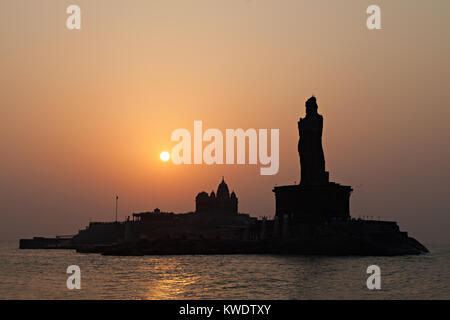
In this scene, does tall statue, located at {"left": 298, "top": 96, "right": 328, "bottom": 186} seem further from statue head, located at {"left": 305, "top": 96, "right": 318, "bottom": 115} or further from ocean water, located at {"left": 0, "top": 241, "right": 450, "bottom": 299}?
ocean water, located at {"left": 0, "top": 241, "right": 450, "bottom": 299}

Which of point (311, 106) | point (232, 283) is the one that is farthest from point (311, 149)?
point (232, 283)

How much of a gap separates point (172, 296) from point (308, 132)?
90088 mm

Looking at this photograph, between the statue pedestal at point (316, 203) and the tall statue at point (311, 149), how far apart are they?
182cm

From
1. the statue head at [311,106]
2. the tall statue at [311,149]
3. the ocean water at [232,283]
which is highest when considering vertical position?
the statue head at [311,106]

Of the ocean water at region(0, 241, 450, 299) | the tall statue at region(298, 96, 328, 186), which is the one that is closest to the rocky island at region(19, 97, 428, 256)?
the tall statue at region(298, 96, 328, 186)

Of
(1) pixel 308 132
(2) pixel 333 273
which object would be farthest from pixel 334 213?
(2) pixel 333 273

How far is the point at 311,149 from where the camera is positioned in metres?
146

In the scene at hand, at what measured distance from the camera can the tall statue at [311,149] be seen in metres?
145

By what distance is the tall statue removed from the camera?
14525 cm

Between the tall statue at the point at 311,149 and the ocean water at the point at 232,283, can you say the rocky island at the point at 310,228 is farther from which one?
the ocean water at the point at 232,283

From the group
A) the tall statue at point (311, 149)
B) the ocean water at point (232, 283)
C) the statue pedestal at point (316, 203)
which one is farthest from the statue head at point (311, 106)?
the ocean water at point (232, 283)

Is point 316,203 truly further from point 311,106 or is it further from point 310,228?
point 311,106

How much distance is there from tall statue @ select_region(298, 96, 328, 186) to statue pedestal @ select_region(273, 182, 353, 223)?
182 cm

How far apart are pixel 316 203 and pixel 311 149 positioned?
11096mm
